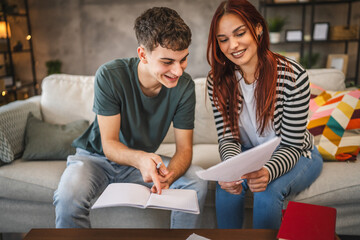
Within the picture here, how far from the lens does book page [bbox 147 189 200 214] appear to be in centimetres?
91

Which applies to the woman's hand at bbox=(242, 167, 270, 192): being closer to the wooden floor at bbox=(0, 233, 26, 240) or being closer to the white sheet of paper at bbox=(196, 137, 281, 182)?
the white sheet of paper at bbox=(196, 137, 281, 182)

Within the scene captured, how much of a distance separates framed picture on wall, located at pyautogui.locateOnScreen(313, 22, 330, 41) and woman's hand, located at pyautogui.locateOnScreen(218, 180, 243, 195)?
3.30 m

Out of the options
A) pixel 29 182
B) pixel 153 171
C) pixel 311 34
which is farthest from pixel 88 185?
pixel 311 34

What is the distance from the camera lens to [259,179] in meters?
1.16

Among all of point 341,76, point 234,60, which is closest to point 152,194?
point 234,60

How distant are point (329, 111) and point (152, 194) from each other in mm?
1143

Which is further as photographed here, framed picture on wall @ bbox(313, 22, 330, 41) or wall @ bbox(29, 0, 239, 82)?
wall @ bbox(29, 0, 239, 82)

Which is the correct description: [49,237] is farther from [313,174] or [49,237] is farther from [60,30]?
[60,30]

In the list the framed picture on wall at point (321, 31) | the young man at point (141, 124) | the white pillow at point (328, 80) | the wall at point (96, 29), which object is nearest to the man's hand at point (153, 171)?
the young man at point (141, 124)

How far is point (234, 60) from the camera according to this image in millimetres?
1307

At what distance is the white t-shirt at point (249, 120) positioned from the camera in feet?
4.48

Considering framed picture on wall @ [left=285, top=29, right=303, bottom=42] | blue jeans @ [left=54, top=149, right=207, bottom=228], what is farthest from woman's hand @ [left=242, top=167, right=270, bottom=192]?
framed picture on wall @ [left=285, top=29, right=303, bottom=42]

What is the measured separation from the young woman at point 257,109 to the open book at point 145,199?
266 mm

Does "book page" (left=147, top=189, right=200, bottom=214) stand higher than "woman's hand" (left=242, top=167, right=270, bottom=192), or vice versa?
"book page" (left=147, top=189, right=200, bottom=214)
